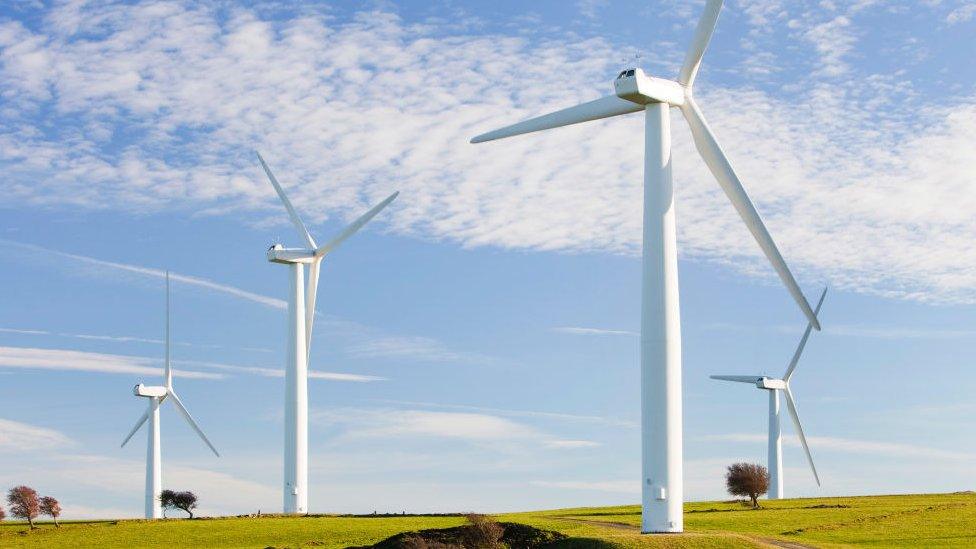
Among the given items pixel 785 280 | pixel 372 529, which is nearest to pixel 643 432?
pixel 785 280

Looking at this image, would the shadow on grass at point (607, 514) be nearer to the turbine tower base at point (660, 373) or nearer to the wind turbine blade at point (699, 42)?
the turbine tower base at point (660, 373)

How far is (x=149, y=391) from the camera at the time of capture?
121 meters

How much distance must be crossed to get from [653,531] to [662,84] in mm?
24375

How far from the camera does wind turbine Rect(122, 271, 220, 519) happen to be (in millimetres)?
114438

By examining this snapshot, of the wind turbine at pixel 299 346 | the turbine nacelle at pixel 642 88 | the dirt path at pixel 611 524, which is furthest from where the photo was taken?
the wind turbine at pixel 299 346

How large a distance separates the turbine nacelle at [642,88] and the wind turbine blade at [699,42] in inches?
52.2

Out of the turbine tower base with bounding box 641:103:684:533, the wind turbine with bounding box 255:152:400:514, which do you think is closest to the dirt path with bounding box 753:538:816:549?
the turbine tower base with bounding box 641:103:684:533

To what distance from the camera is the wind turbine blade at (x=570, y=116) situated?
206 feet

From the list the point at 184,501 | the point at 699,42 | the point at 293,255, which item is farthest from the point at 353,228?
the point at 699,42

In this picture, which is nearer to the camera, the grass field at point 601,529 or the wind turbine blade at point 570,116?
the wind turbine blade at point 570,116

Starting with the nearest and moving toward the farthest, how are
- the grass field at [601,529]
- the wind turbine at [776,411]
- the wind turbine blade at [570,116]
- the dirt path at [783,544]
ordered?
the wind turbine blade at [570,116]
the dirt path at [783,544]
the grass field at [601,529]
the wind turbine at [776,411]

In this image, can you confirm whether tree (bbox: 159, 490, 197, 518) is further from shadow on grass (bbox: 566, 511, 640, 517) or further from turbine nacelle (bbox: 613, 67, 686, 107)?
turbine nacelle (bbox: 613, 67, 686, 107)

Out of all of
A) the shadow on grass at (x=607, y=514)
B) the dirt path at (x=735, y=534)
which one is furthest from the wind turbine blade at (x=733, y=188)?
the shadow on grass at (x=607, y=514)

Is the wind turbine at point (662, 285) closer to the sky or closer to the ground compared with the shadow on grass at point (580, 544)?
closer to the sky
